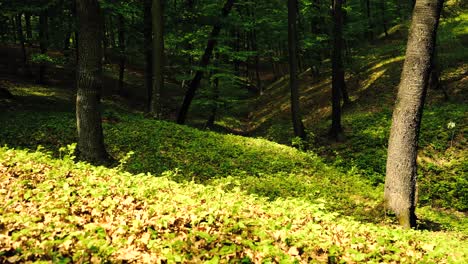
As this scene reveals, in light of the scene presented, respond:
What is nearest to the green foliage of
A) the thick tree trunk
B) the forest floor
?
the forest floor

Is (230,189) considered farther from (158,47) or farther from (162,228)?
(158,47)

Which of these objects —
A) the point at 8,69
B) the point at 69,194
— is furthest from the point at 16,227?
the point at 8,69

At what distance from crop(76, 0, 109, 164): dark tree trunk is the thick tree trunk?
7.96m

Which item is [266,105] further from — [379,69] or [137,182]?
[137,182]

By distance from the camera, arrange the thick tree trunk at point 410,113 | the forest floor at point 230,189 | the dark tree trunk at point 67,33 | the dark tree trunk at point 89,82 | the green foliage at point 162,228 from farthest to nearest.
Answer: the dark tree trunk at point 67,33
the dark tree trunk at point 89,82
the thick tree trunk at point 410,113
the forest floor at point 230,189
the green foliage at point 162,228

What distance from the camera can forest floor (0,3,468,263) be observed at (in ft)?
16.6

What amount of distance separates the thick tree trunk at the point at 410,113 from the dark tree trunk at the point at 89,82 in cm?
796

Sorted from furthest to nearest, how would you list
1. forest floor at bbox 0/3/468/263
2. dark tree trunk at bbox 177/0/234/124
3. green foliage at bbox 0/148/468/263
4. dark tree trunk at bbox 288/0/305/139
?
dark tree trunk at bbox 177/0/234/124
dark tree trunk at bbox 288/0/305/139
forest floor at bbox 0/3/468/263
green foliage at bbox 0/148/468/263

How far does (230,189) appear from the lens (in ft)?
33.6

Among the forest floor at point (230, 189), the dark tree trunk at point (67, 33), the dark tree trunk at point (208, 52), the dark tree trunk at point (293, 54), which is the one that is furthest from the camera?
the dark tree trunk at point (67, 33)

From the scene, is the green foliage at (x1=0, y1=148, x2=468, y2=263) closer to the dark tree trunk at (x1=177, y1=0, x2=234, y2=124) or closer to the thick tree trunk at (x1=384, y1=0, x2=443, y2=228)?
the thick tree trunk at (x1=384, y1=0, x2=443, y2=228)

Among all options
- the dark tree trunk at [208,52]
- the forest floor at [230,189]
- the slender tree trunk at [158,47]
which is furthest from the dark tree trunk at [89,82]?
the dark tree trunk at [208,52]

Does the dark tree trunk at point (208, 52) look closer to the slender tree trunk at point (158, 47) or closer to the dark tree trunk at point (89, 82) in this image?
the slender tree trunk at point (158, 47)

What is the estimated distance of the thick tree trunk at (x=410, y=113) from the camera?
892cm
